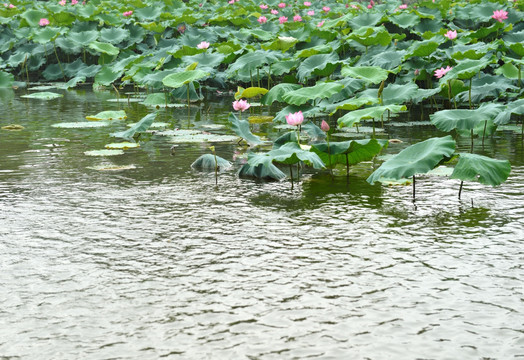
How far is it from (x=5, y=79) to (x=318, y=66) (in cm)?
499

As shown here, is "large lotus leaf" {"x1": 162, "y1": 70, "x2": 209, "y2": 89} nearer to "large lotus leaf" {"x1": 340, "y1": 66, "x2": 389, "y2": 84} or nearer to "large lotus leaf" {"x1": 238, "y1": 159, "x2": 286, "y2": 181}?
"large lotus leaf" {"x1": 340, "y1": 66, "x2": 389, "y2": 84}

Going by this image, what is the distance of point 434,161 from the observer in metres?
2.93

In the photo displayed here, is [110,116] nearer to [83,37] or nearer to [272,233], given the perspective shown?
[272,233]

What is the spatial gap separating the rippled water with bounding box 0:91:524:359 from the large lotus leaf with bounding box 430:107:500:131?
40 cm

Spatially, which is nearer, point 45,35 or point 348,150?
point 348,150

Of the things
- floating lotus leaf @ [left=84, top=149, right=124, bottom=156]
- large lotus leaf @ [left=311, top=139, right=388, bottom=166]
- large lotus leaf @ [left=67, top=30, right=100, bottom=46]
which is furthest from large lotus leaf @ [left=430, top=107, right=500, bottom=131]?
large lotus leaf @ [left=67, top=30, right=100, bottom=46]

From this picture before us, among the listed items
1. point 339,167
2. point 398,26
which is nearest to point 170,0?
point 398,26

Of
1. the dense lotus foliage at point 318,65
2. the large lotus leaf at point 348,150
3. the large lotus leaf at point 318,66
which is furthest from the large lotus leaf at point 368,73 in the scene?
the large lotus leaf at point 348,150

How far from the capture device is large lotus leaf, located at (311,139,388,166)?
3.50 metres

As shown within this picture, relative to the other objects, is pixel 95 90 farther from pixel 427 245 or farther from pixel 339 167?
pixel 427 245

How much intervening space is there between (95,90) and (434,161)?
6.95 metres

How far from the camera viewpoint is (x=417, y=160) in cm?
299

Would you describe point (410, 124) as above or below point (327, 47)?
below

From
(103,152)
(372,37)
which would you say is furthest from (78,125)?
(372,37)
